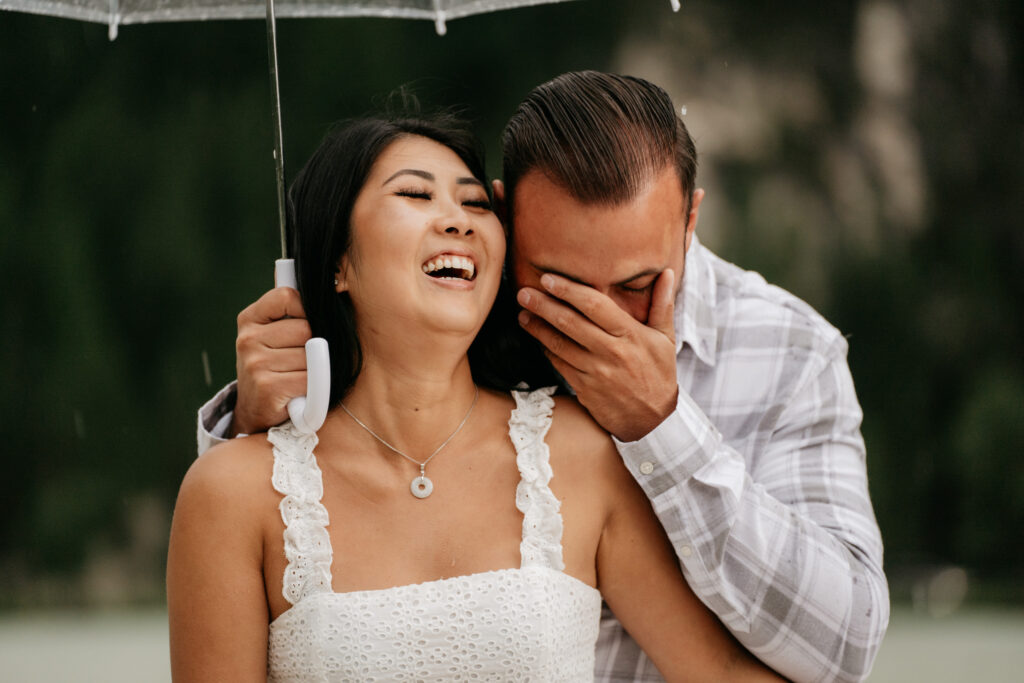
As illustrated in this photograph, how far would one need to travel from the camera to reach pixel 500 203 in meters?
2.22

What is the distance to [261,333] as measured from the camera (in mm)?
2057

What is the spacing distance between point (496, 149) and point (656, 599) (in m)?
3.21

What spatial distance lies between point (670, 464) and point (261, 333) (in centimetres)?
79

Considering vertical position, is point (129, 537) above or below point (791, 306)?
below

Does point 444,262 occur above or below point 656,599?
above

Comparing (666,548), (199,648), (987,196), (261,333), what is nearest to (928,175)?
(987,196)

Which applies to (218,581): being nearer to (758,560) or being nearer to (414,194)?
(414,194)

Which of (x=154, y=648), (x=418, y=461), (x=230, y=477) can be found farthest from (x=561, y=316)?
(x=154, y=648)

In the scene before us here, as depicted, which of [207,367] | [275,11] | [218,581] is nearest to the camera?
[218,581]

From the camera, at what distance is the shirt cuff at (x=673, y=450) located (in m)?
1.91

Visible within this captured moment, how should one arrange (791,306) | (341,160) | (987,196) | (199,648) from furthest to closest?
1. (987,196)
2. (791,306)
3. (341,160)
4. (199,648)

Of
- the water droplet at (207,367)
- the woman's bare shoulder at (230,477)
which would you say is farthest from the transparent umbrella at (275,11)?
the water droplet at (207,367)

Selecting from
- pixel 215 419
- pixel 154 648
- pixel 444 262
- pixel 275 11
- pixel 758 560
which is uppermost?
pixel 275 11

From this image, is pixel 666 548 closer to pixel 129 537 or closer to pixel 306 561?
pixel 306 561
